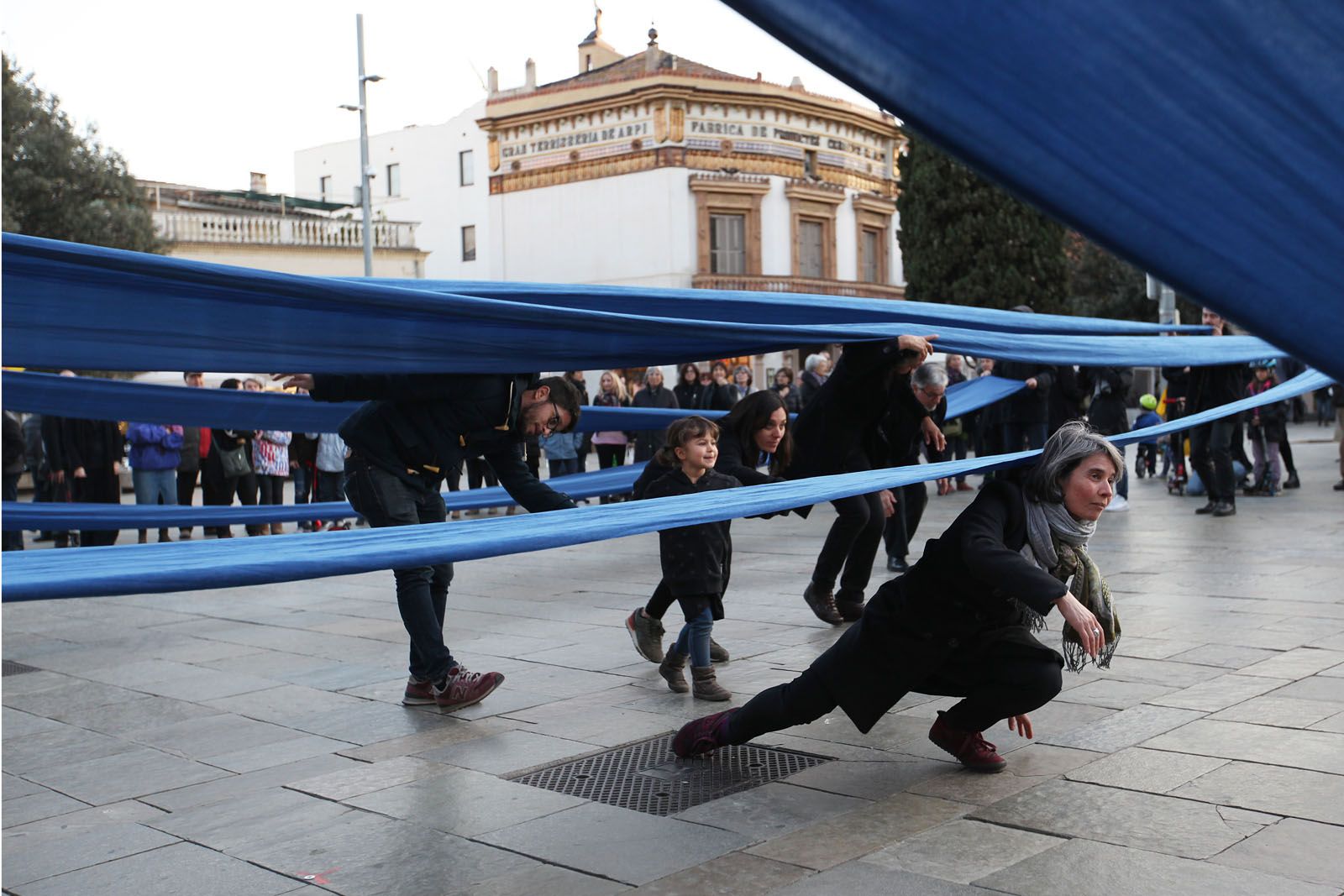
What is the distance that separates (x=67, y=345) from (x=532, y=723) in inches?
86.6

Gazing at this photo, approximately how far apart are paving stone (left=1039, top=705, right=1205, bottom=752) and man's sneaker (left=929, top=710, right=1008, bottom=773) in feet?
1.35

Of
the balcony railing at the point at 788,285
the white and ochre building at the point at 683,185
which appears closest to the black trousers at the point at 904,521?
the balcony railing at the point at 788,285

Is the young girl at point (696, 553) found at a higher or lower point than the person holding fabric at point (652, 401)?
lower

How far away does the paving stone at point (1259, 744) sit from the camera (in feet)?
13.5

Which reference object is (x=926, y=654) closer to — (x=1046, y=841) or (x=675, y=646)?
(x=1046, y=841)

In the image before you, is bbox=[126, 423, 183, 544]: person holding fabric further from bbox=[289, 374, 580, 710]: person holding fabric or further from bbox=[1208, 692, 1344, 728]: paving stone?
bbox=[1208, 692, 1344, 728]: paving stone

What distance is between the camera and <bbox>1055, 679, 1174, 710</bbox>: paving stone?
16.3ft

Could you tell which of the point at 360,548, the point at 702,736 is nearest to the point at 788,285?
the point at 702,736

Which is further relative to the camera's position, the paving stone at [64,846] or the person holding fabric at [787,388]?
the person holding fabric at [787,388]

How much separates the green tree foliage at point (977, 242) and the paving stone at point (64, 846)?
22638mm

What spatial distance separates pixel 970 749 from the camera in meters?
4.12

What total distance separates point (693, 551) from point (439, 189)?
138 ft

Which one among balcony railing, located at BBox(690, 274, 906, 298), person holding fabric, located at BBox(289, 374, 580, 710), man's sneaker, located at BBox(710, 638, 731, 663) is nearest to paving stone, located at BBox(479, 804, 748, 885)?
person holding fabric, located at BBox(289, 374, 580, 710)

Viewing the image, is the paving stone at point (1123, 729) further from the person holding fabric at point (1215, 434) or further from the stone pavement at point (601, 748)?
the person holding fabric at point (1215, 434)
